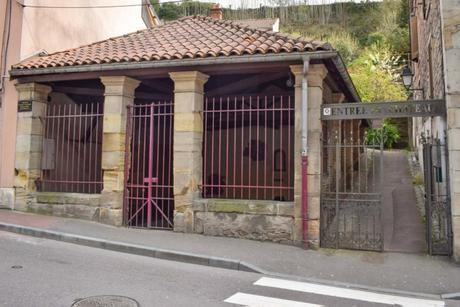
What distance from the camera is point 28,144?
973 cm

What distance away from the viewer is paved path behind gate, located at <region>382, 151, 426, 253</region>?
7.84m

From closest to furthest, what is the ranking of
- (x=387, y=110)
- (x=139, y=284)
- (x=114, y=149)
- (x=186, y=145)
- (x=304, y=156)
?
(x=139, y=284), (x=387, y=110), (x=304, y=156), (x=186, y=145), (x=114, y=149)

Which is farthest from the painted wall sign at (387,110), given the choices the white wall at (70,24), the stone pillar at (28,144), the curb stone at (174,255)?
the white wall at (70,24)

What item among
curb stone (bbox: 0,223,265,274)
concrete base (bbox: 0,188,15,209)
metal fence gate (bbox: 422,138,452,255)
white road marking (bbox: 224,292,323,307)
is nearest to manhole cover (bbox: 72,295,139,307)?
white road marking (bbox: 224,292,323,307)

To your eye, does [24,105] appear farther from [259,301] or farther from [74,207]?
[259,301]

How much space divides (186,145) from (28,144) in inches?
150

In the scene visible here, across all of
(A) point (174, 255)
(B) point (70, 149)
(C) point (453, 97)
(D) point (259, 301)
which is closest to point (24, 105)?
(B) point (70, 149)

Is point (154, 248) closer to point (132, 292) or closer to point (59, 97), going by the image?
point (132, 292)

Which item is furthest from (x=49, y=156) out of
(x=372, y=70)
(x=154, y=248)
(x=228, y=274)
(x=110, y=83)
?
(x=372, y=70)

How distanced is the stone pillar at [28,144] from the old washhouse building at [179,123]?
22 millimetres

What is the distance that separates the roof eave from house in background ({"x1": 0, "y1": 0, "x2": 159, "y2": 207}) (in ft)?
1.97

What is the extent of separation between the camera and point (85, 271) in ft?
19.0

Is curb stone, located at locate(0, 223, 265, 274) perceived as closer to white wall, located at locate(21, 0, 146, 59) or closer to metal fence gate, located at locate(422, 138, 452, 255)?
metal fence gate, located at locate(422, 138, 452, 255)

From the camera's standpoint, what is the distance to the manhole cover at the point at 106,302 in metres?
4.46
